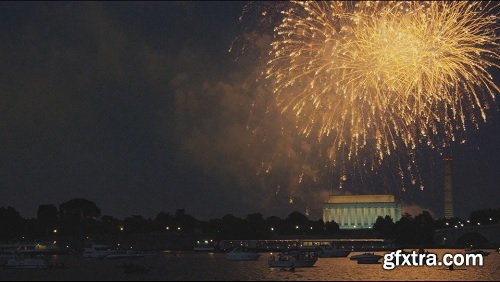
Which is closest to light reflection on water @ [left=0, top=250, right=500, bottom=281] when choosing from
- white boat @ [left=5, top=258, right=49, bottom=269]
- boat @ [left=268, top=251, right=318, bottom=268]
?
boat @ [left=268, top=251, right=318, bottom=268]

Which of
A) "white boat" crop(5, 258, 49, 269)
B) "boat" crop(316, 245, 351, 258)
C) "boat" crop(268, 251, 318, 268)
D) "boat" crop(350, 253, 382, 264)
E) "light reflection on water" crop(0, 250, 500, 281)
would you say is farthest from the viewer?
"boat" crop(316, 245, 351, 258)

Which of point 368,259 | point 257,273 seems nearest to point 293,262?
point 257,273

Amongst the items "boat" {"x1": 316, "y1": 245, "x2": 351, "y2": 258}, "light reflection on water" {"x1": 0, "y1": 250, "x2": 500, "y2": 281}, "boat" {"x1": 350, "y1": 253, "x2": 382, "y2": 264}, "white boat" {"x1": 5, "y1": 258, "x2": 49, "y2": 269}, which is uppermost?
"boat" {"x1": 316, "y1": 245, "x2": 351, "y2": 258}

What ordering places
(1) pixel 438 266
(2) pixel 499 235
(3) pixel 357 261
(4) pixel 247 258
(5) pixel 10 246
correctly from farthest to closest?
(5) pixel 10 246, (2) pixel 499 235, (4) pixel 247 258, (3) pixel 357 261, (1) pixel 438 266

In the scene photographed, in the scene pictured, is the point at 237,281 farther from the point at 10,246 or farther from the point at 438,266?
the point at 10,246

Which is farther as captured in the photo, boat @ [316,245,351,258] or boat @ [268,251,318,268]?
boat @ [316,245,351,258]

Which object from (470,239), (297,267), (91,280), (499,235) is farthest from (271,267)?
(470,239)

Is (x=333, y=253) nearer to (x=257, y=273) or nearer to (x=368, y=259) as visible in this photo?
(x=368, y=259)

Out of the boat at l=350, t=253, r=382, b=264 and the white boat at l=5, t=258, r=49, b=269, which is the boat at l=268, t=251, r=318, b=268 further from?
the white boat at l=5, t=258, r=49, b=269
